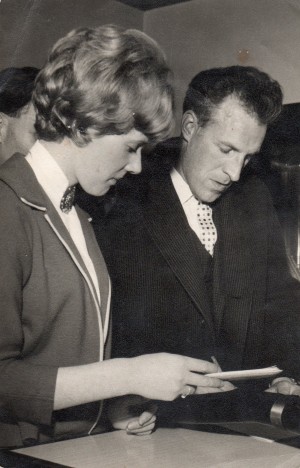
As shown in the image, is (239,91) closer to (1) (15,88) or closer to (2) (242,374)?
(1) (15,88)

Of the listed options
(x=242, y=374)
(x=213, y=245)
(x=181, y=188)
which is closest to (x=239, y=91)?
(x=181, y=188)

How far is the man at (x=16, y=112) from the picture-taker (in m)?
1.12

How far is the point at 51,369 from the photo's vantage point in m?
0.88

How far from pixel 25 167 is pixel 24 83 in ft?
0.92

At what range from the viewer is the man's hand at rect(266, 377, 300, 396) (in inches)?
46.3

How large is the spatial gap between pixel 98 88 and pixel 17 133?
23 cm

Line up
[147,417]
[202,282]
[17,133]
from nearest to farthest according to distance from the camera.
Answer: [147,417]
[17,133]
[202,282]

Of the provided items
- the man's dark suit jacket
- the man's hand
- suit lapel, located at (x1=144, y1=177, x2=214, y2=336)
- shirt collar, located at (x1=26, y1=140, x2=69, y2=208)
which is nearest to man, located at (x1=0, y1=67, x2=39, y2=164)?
shirt collar, located at (x1=26, y1=140, x2=69, y2=208)

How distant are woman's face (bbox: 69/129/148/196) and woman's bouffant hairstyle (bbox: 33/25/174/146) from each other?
15mm

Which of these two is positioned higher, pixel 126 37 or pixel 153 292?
pixel 126 37

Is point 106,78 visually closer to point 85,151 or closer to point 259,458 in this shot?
point 85,151

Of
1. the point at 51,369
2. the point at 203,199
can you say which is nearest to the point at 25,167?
the point at 51,369

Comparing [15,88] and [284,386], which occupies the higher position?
[15,88]

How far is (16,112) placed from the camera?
116 centimetres
